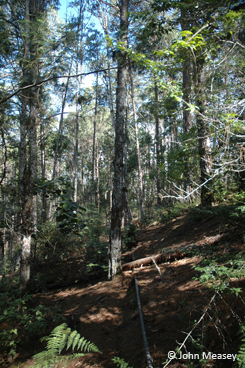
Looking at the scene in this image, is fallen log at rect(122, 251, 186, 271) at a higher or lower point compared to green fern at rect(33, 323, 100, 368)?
higher

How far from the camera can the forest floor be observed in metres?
2.44

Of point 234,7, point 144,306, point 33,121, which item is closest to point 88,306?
point 144,306

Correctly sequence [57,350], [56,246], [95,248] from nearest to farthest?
[57,350]
[95,248]
[56,246]

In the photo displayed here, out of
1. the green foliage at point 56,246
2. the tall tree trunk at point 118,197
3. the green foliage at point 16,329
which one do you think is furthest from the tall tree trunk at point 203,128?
the green foliage at point 56,246

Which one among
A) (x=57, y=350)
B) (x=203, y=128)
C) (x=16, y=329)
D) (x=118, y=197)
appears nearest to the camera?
(x=57, y=350)

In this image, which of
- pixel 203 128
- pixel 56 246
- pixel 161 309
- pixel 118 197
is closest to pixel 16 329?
pixel 161 309

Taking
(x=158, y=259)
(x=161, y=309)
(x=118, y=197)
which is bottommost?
(x=161, y=309)

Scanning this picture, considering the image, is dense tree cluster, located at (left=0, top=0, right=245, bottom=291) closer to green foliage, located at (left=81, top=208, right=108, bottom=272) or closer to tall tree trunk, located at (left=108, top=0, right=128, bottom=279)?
tall tree trunk, located at (left=108, top=0, right=128, bottom=279)

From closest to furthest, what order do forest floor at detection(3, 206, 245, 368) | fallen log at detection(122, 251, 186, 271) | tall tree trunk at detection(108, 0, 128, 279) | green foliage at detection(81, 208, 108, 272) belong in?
1. forest floor at detection(3, 206, 245, 368)
2. fallen log at detection(122, 251, 186, 271)
3. tall tree trunk at detection(108, 0, 128, 279)
4. green foliage at detection(81, 208, 108, 272)

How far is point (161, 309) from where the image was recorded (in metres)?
3.65

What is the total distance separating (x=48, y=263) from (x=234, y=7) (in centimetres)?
838

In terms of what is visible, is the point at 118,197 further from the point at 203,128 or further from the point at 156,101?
the point at 156,101

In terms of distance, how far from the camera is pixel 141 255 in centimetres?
705

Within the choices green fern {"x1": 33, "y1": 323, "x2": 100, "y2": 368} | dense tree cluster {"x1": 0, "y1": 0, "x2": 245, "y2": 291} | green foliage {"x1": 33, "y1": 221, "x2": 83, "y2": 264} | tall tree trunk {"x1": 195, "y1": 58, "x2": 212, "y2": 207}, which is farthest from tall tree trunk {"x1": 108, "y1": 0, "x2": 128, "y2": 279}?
green fern {"x1": 33, "y1": 323, "x2": 100, "y2": 368}
